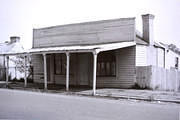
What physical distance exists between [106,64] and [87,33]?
2921 mm

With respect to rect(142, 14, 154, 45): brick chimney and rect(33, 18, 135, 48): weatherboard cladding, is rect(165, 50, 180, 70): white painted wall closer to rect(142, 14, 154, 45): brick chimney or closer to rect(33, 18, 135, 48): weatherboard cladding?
rect(142, 14, 154, 45): brick chimney

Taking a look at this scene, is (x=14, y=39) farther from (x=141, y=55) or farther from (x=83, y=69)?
(x=141, y=55)

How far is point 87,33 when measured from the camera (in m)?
20.7

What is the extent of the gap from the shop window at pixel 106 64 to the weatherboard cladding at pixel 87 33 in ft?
3.20

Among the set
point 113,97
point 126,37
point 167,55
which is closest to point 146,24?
point 126,37

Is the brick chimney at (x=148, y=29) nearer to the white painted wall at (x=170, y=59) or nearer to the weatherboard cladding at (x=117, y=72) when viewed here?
the weatherboard cladding at (x=117, y=72)

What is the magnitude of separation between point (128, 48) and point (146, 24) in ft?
8.94

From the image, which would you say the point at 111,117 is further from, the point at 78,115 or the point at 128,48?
the point at 128,48

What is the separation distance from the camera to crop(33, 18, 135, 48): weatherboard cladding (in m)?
18.8

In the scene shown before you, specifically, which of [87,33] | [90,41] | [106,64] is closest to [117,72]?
[106,64]

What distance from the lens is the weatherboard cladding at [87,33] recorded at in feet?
61.6

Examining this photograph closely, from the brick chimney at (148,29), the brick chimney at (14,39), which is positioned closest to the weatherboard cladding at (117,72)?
the brick chimney at (148,29)

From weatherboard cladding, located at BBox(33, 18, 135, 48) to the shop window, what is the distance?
976 millimetres

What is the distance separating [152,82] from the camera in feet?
57.5
